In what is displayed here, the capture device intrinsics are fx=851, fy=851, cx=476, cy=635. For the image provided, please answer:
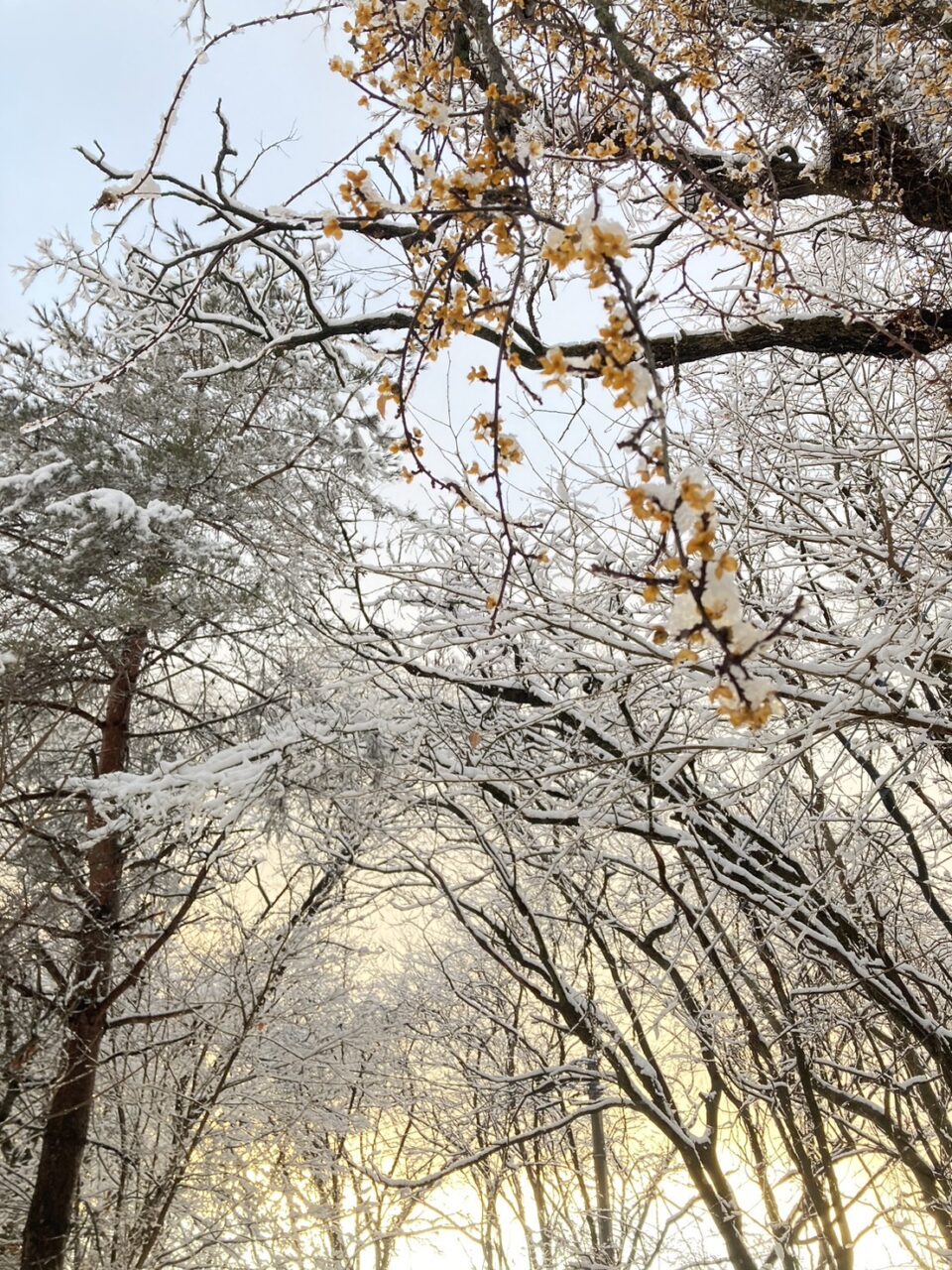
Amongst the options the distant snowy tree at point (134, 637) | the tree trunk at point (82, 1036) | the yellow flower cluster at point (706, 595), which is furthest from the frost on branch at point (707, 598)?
the tree trunk at point (82, 1036)

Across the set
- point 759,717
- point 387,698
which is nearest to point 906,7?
point 759,717

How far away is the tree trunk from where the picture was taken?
18.8ft

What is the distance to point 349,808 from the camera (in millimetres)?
5777

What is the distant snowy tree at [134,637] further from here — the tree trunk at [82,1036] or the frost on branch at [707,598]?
the frost on branch at [707,598]

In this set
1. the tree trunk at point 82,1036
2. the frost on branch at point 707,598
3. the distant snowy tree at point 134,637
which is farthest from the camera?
the tree trunk at point 82,1036

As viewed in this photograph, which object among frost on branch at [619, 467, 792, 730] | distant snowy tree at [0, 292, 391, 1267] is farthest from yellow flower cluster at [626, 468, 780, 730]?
distant snowy tree at [0, 292, 391, 1267]

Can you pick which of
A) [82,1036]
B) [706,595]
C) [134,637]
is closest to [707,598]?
[706,595]

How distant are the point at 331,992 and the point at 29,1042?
5.00m

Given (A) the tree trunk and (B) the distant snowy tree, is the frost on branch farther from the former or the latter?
(A) the tree trunk

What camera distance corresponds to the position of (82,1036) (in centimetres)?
613

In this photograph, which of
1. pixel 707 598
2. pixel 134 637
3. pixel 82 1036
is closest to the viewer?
pixel 707 598

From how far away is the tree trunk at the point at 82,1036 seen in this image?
573 cm

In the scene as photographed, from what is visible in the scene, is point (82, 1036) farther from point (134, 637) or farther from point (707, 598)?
point (707, 598)

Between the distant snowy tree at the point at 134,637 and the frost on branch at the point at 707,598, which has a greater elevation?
the distant snowy tree at the point at 134,637
